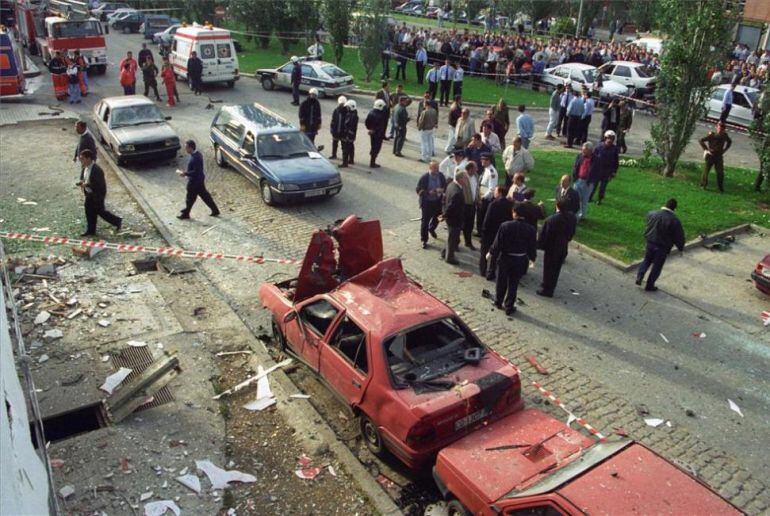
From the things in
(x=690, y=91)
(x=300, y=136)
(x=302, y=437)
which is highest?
(x=690, y=91)

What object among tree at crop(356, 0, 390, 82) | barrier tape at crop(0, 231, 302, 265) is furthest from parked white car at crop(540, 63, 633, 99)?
barrier tape at crop(0, 231, 302, 265)

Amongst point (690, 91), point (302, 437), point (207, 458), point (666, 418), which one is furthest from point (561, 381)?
point (690, 91)

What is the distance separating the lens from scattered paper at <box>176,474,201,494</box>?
20.1ft

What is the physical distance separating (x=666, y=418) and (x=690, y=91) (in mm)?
10499

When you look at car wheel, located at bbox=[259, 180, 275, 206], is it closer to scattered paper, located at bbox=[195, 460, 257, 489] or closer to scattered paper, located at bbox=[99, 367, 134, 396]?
scattered paper, located at bbox=[99, 367, 134, 396]

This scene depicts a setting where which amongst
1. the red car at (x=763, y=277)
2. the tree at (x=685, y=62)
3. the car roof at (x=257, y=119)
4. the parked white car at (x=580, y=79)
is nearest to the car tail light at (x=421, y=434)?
the red car at (x=763, y=277)

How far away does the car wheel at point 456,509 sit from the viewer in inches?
214

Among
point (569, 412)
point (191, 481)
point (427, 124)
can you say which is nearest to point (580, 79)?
point (427, 124)

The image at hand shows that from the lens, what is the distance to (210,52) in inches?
949

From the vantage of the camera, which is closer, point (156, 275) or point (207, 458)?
point (207, 458)

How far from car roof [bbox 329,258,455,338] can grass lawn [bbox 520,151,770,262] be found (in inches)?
223

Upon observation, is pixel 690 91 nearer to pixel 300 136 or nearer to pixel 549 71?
pixel 300 136

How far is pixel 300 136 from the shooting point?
569 inches

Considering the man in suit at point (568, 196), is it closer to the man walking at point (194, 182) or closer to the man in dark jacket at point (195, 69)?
the man walking at point (194, 182)
